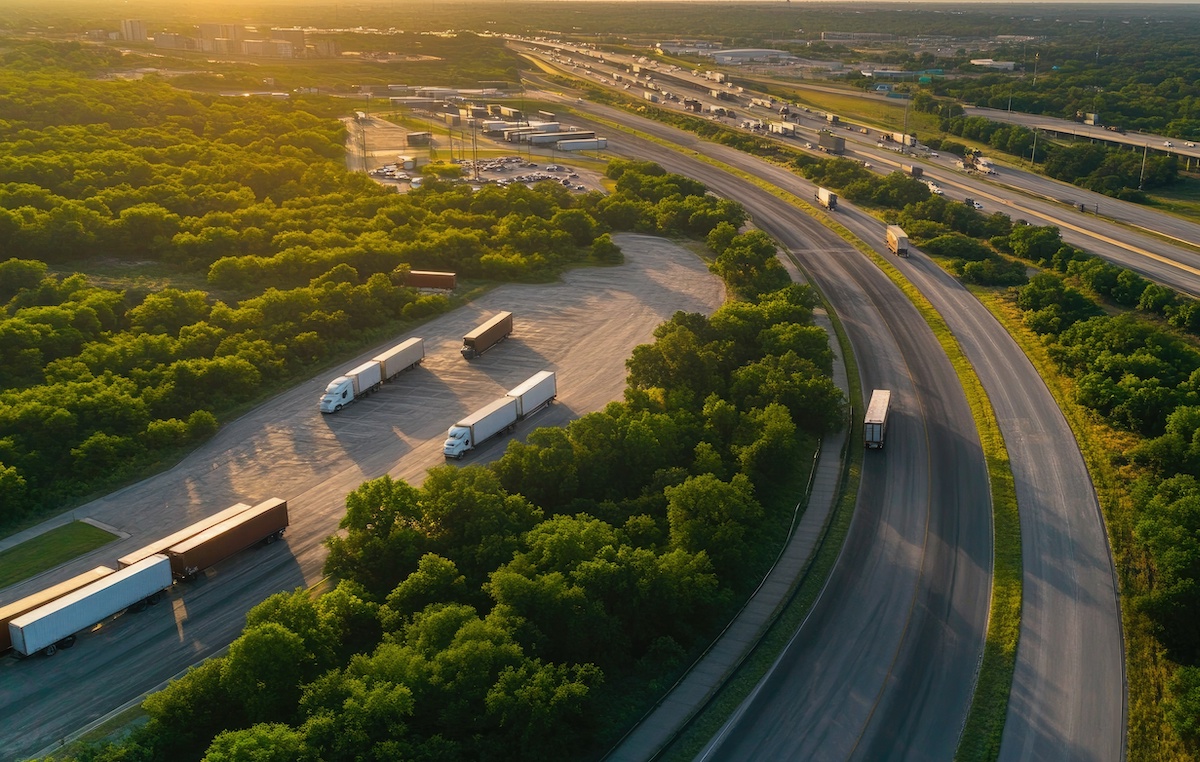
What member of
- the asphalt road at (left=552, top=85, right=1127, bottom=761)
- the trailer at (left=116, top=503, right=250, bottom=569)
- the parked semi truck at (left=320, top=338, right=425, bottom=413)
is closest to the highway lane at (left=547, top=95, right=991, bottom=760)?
the asphalt road at (left=552, top=85, right=1127, bottom=761)

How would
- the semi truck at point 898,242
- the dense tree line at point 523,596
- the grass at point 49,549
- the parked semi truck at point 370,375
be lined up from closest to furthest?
the dense tree line at point 523,596 → the grass at point 49,549 → the parked semi truck at point 370,375 → the semi truck at point 898,242

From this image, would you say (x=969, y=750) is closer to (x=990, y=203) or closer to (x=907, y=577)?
(x=907, y=577)

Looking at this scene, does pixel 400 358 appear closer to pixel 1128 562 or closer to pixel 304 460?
pixel 304 460

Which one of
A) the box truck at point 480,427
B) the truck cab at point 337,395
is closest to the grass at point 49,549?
the truck cab at point 337,395

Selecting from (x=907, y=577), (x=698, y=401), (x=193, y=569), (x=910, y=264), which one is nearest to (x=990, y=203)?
(x=910, y=264)

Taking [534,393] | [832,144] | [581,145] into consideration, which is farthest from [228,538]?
[832,144]

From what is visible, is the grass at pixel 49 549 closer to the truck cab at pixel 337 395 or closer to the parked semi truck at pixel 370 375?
the truck cab at pixel 337 395

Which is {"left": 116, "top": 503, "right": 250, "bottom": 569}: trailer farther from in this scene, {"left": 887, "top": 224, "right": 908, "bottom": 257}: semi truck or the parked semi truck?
{"left": 887, "top": 224, "right": 908, "bottom": 257}: semi truck

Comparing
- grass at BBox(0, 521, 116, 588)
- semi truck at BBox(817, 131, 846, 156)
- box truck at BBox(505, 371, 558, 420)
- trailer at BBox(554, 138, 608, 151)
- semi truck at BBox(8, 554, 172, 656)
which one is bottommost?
grass at BBox(0, 521, 116, 588)
